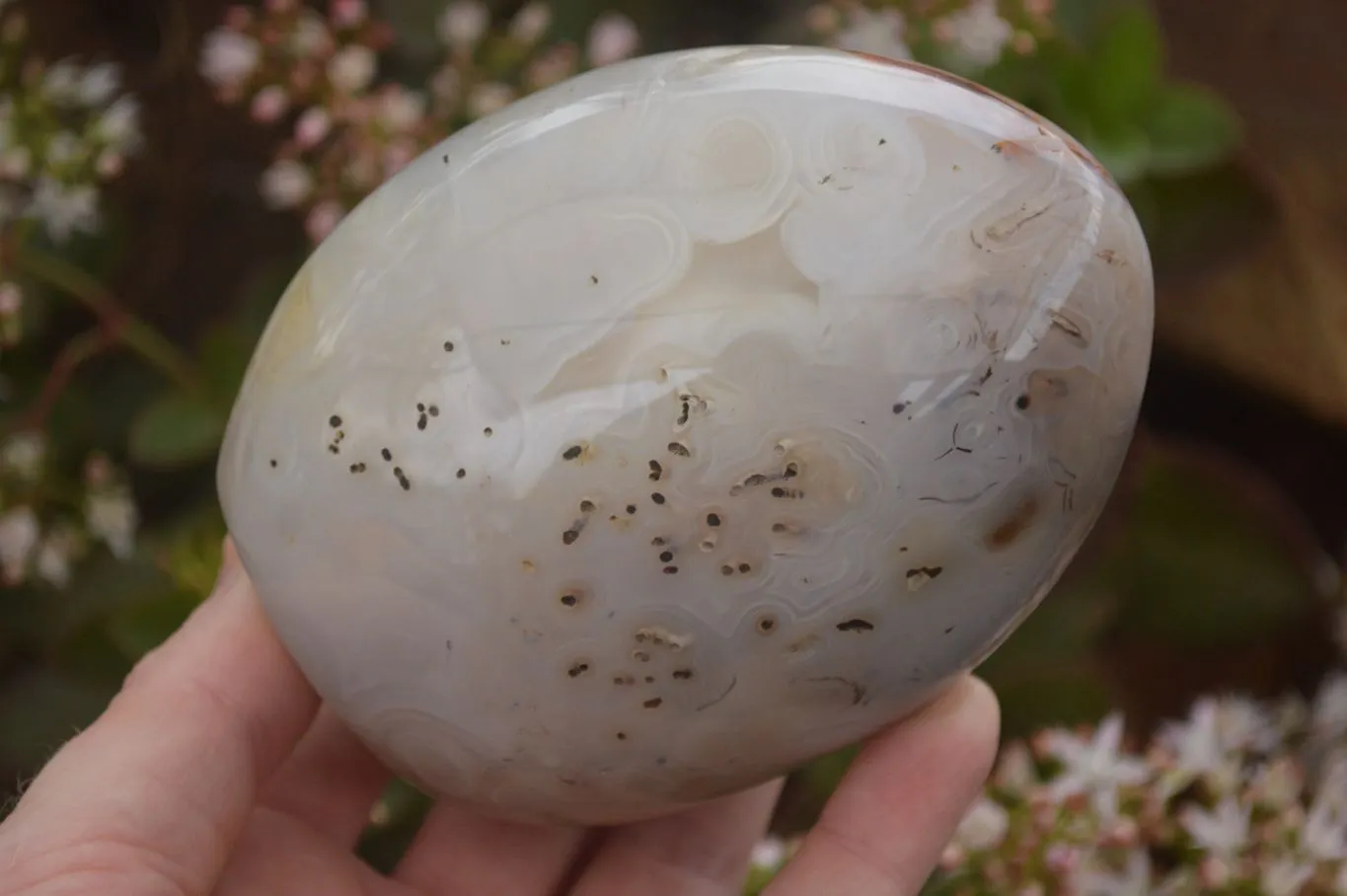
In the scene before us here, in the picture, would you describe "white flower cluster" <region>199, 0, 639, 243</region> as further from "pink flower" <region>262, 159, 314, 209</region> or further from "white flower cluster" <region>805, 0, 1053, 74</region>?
"white flower cluster" <region>805, 0, 1053, 74</region>

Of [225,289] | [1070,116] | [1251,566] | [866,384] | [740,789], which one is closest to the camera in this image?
[866,384]

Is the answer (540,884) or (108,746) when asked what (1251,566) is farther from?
(108,746)

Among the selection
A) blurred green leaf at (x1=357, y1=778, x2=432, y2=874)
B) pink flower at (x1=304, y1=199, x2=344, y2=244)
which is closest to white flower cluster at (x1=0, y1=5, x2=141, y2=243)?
pink flower at (x1=304, y1=199, x2=344, y2=244)

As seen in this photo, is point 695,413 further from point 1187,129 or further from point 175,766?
point 1187,129

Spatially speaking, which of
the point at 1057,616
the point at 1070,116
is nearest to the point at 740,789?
the point at 1057,616

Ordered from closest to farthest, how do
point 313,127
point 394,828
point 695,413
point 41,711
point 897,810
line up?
point 695,413 → point 897,810 → point 313,127 → point 394,828 → point 41,711

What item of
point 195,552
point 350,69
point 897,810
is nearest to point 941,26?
point 350,69
